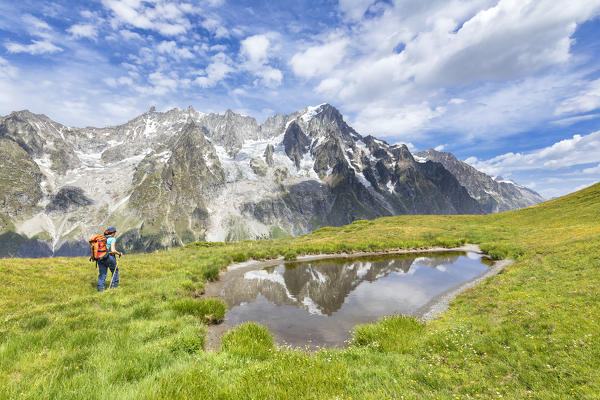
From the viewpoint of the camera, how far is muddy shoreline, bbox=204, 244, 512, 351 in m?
13.9

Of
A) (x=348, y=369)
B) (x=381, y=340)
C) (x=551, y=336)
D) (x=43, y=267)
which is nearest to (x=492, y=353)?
(x=551, y=336)

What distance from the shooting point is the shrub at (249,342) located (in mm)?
9297

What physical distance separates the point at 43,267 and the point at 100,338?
15.0m

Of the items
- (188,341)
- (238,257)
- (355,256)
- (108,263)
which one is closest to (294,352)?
(188,341)

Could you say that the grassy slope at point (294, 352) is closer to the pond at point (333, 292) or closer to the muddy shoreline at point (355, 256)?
the muddy shoreline at point (355, 256)

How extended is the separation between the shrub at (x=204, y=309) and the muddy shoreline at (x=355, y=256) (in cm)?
46

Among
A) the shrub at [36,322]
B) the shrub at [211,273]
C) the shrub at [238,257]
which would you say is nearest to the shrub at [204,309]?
the shrub at [36,322]

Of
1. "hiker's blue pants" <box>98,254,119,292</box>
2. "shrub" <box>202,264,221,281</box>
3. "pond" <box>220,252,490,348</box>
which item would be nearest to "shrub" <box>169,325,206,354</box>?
"pond" <box>220,252,490,348</box>

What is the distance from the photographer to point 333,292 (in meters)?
21.8

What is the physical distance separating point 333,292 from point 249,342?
12.9m

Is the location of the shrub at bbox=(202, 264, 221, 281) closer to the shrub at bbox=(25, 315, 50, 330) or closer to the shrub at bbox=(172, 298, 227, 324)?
the shrub at bbox=(172, 298, 227, 324)

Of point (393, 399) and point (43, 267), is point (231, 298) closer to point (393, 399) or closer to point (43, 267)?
point (43, 267)

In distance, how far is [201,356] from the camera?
8711mm

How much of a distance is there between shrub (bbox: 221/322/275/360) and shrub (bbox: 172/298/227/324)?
420 cm
